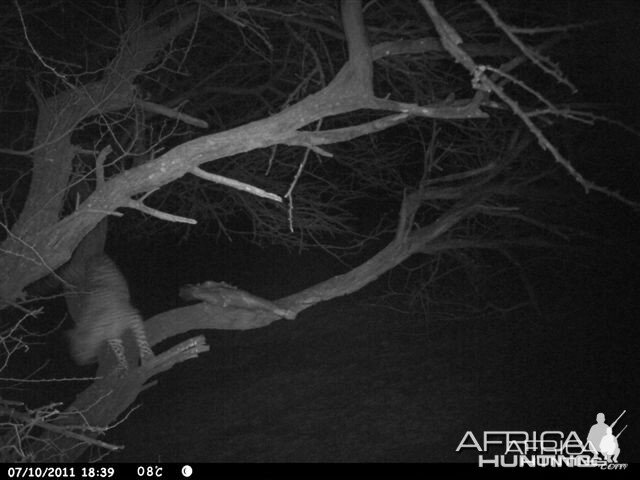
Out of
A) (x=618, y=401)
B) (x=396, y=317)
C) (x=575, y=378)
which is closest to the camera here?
(x=618, y=401)

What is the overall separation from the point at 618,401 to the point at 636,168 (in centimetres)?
304

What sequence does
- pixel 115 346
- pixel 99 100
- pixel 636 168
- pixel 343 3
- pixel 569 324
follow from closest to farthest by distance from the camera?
pixel 343 3, pixel 99 100, pixel 115 346, pixel 636 168, pixel 569 324

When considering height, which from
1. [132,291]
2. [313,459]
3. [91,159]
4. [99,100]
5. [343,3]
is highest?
[132,291]

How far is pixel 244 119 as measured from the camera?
28.3 feet

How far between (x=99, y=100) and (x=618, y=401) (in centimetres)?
726

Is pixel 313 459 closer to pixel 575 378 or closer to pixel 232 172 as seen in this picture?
pixel 232 172

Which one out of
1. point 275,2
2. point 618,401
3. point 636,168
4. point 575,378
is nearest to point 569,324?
point 575,378

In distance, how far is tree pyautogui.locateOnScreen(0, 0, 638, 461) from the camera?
3918 mm

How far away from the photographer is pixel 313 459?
27.4ft

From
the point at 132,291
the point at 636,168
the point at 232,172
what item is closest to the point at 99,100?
the point at 232,172

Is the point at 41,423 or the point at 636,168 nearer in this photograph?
the point at 41,423

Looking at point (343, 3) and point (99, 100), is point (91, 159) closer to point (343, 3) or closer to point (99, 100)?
point (99, 100)

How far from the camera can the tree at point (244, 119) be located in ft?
12.9

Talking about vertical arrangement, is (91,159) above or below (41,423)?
above
